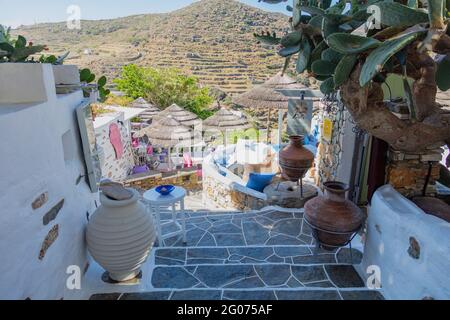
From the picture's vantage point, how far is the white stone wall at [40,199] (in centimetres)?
193

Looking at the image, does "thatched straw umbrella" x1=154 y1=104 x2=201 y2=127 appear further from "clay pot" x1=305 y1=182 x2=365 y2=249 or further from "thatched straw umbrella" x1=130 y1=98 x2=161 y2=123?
"clay pot" x1=305 y1=182 x2=365 y2=249

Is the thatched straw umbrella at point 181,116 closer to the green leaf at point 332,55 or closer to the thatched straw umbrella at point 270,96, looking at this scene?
the thatched straw umbrella at point 270,96

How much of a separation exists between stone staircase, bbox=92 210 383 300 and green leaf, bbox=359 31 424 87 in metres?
2.15

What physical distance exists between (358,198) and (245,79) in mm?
24217

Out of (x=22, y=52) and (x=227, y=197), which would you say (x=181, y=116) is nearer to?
(x=227, y=197)

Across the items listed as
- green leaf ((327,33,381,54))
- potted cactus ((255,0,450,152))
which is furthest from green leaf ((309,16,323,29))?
green leaf ((327,33,381,54))

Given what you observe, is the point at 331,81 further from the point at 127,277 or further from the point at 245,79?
the point at 245,79

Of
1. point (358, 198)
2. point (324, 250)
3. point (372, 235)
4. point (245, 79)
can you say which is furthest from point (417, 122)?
point (245, 79)

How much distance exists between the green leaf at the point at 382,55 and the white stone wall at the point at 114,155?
7516 millimetres

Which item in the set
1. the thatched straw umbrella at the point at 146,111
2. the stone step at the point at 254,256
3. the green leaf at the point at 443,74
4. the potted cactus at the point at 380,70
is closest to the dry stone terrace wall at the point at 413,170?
the potted cactus at the point at 380,70

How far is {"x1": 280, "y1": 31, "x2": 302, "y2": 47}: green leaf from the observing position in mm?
3262
